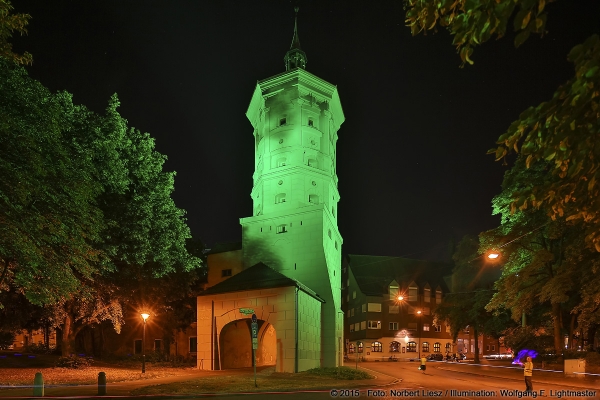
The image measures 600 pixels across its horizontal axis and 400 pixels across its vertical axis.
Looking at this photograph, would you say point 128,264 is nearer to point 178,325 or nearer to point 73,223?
point 73,223

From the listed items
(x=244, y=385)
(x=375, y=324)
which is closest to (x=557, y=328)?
(x=244, y=385)

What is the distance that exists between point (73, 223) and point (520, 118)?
18566mm

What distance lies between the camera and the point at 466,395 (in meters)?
19.9

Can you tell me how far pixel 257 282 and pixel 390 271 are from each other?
52.0m

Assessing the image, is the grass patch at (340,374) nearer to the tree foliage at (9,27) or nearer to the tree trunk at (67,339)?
the tree trunk at (67,339)

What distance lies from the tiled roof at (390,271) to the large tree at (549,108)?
75023mm

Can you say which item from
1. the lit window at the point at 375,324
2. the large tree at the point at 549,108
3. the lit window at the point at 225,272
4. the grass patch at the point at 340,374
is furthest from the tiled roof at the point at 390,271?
the large tree at the point at 549,108

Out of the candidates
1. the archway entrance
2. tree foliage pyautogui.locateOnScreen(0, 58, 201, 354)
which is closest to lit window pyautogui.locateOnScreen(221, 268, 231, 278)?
the archway entrance

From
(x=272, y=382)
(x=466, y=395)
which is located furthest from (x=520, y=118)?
(x=272, y=382)

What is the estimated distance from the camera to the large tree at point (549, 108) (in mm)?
5820

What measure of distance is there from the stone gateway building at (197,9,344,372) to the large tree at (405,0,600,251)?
31695 millimetres

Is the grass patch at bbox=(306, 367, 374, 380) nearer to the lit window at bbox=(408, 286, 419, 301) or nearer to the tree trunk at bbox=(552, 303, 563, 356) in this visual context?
the tree trunk at bbox=(552, 303, 563, 356)

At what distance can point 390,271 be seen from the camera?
282 feet

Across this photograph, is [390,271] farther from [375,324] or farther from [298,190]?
[298,190]
